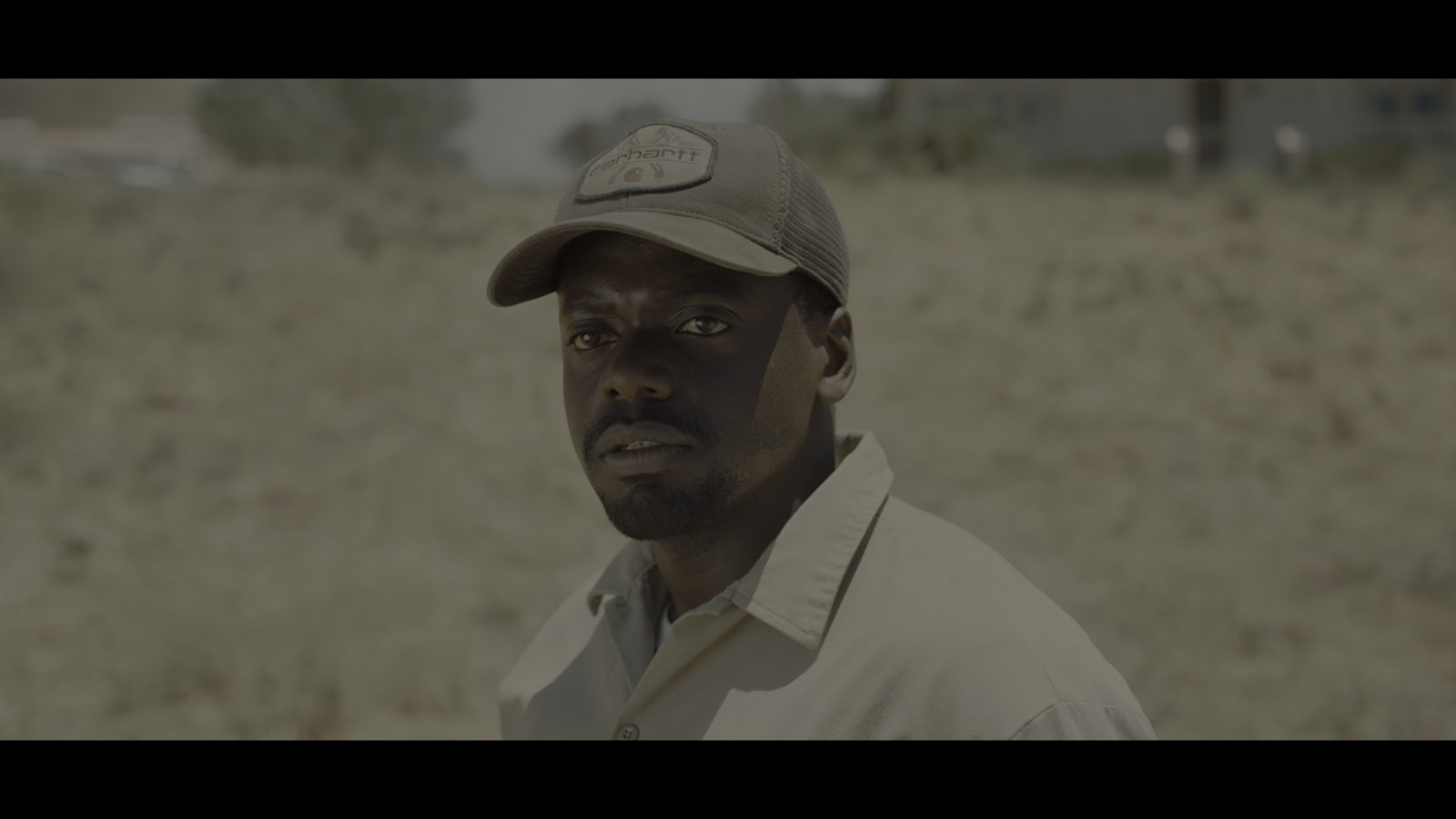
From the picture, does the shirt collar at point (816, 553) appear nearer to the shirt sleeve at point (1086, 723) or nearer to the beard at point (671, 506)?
the beard at point (671, 506)

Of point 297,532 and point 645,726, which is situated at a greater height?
point 297,532

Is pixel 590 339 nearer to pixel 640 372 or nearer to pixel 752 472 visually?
pixel 640 372

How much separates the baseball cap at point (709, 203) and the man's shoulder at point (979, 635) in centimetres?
53

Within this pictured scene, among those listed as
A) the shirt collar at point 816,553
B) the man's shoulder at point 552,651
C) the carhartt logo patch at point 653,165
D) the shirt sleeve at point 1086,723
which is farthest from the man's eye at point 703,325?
the shirt sleeve at point 1086,723

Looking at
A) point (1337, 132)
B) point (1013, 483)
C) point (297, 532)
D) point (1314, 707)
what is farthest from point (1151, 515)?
point (1337, 132)

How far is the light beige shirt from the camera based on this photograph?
1.42m

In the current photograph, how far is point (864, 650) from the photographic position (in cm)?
154

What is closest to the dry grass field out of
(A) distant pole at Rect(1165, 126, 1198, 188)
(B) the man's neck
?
(B) the man's neck

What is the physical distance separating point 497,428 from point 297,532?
2.21 m

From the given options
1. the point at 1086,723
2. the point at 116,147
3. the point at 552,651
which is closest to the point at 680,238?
the point at 1086,723

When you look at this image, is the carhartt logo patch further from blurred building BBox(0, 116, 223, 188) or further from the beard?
blurred building BBox(0, 116, 223, 188)

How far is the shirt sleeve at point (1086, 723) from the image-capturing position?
137cm

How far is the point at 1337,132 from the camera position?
2356cm

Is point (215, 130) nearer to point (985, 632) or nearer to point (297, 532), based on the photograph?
point (297, 532)
